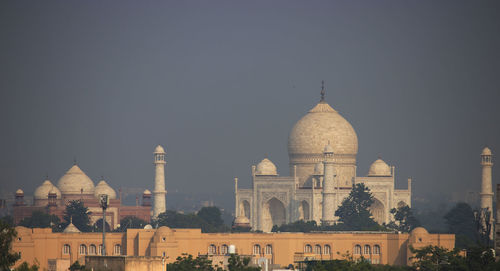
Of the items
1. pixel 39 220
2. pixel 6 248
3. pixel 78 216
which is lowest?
pixel 6 248

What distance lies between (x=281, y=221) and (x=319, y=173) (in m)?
5.96

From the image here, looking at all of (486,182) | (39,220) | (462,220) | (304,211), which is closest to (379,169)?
(304,211)

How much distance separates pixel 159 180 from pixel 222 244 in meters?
26.7

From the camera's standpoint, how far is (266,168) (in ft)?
375

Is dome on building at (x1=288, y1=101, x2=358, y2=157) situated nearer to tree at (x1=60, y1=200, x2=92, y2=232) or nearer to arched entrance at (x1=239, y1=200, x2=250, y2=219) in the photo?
arched entrance at (x1=239, y1=200, x2=250, y2=219)

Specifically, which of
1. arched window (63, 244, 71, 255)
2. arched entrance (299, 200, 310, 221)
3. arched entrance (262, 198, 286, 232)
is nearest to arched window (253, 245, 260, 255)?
arched window (63, 244, 71, 255)

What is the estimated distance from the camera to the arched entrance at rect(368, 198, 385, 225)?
11219cm

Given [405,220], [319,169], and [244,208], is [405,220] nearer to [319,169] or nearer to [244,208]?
[319,169]

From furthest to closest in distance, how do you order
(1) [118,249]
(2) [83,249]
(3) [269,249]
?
(2) [83,249], (1) [118,249], (3) [269,249]

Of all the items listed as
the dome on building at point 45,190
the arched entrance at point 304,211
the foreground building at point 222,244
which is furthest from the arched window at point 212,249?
the dome on building at point 45,190

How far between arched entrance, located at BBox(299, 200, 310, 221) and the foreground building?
20.4 metres

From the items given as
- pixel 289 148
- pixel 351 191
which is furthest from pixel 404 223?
pixel 289 148

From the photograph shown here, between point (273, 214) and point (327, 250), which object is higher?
point (273, 214)

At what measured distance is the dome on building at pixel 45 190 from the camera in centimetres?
11962
